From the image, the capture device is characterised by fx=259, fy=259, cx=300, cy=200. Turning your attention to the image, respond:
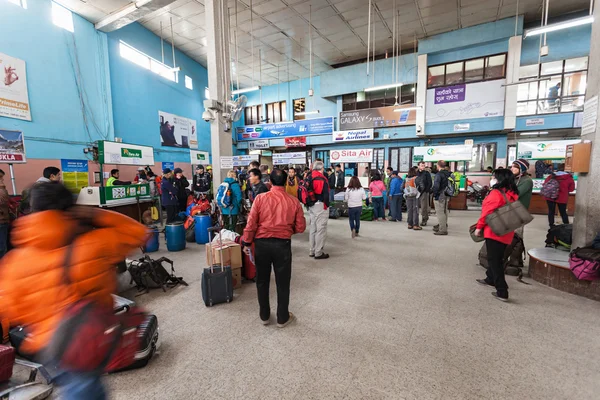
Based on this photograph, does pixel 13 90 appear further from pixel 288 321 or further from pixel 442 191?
pixel 442 191

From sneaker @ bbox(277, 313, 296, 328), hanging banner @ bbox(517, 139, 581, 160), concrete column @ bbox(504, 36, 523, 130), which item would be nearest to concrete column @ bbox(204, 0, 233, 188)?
sneaker @ bbox(277, 313, 296, 328)

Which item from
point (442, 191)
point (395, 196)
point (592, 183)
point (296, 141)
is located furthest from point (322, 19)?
point (592, 183)

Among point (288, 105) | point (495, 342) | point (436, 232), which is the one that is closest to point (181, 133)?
point (288, 105)

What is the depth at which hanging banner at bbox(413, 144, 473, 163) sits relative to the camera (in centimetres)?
972

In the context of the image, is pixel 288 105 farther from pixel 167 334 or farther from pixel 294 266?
pixel 167 334

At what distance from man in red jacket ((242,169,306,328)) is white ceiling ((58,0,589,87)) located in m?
8.76

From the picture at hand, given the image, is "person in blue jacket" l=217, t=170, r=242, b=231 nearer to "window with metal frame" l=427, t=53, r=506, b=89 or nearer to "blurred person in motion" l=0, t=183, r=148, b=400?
"blurred person in motion" l=0, t=183, r=148, b=400

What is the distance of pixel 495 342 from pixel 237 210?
4355mm

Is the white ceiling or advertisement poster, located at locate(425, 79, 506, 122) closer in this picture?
the white ceiling

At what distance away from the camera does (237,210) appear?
527cm

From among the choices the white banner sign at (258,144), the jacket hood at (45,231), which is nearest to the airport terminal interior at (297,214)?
the jacket hood at (45,231)

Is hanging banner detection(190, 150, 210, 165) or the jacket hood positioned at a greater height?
hanging banner detection(190, 150, 210, 165)

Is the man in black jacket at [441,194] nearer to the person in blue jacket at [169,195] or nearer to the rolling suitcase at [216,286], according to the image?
the rolling suitcase at [216,286]

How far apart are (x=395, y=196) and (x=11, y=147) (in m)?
9.41
